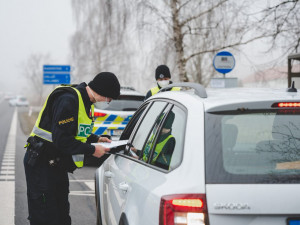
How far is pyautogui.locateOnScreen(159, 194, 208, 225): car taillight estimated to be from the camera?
8.57ft

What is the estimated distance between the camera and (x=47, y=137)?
175 inches

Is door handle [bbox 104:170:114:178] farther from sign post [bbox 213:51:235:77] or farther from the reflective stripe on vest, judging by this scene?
sign post [bbox 213:51:235:77]

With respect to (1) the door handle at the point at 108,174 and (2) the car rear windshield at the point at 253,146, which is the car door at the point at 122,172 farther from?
(2) the car rear windshield at the point at 253,146

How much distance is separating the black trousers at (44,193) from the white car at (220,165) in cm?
94

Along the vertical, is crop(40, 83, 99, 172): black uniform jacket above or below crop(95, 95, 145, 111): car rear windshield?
above

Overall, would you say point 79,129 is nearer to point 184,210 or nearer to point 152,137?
point 152,137

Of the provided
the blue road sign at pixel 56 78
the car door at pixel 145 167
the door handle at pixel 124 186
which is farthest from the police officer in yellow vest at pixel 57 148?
the blue road sign at pixel 56 78

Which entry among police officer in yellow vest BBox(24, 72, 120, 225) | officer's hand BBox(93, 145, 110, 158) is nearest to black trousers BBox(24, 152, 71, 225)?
police officer in yellow vest BBox(24, 72, 120, 225)

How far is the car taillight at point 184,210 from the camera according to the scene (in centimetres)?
261

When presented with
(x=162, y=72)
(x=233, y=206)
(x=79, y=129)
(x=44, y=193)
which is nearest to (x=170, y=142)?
(x=233, y=206)

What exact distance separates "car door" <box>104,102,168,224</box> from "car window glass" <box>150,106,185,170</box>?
18cm

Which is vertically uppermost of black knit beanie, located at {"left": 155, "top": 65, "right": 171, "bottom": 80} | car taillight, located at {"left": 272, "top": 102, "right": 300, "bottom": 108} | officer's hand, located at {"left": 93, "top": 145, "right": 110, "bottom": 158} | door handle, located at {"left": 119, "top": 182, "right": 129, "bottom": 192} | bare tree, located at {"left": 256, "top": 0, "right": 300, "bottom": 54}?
bare tree, located at {"left": 256, "top": 0, "right": 300, "bottom": 54}

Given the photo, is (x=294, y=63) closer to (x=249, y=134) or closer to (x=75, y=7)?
(x=249, y=134)

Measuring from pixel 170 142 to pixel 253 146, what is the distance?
0.53m
